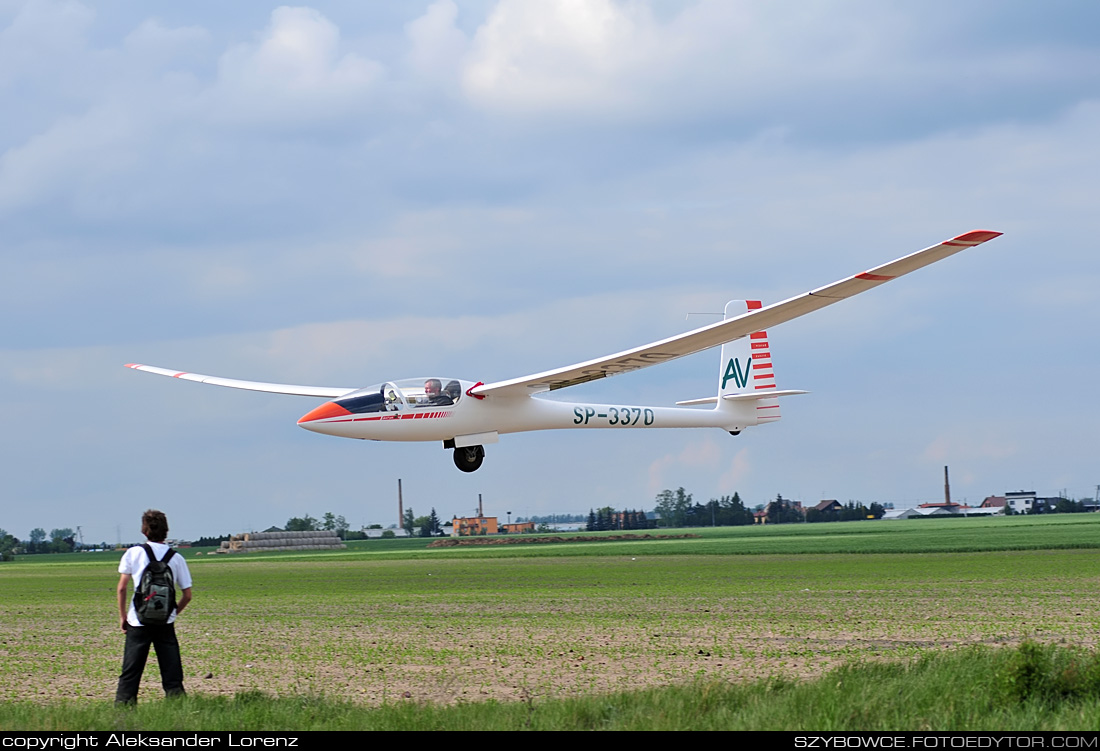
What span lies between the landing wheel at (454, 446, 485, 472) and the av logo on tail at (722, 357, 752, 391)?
1351 centimetres

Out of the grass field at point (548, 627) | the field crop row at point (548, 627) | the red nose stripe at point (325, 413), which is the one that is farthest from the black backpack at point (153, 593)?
the red nose stripe at point (325, 413)

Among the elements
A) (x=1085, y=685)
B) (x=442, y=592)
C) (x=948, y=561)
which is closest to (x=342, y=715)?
(x=1085, y=685)

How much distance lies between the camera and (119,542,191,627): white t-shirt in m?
11.2

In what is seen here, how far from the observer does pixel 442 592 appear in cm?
3145

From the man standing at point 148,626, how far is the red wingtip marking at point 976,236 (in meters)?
12.6

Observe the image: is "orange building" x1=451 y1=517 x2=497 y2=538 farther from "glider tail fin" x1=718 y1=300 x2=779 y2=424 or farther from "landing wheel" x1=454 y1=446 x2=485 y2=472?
"landing wheel" x1=454 y1=446 x2=485 y2=472

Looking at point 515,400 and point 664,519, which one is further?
point 664,519

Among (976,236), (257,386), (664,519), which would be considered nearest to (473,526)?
(664,519)

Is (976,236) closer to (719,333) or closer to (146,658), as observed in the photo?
(719,333)

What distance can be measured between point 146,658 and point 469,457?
10.8 metres

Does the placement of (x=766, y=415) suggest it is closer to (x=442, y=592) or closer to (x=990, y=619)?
(x=442, y=592)

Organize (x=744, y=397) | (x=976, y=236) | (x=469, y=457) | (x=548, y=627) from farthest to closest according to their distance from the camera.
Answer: (x=744, y=397) → (x=469, y=457) → (x=548, y=627) → (x=976, y=236)

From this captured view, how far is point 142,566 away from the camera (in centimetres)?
1123
